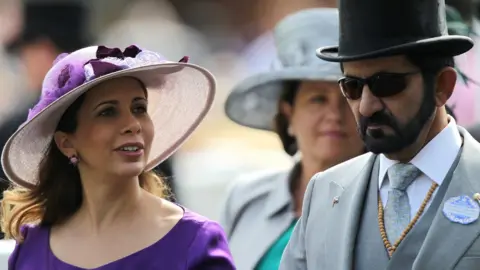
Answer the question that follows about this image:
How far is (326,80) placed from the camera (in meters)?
4.02

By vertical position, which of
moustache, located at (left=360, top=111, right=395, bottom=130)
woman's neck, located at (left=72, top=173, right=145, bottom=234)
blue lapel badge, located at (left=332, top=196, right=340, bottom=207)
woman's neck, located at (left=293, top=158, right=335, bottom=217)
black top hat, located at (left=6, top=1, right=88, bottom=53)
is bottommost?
woman's neck, located at (left=293, top=158, right=335, bottom=217)

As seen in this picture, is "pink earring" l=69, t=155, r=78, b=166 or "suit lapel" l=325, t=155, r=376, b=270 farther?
"pink earring" l=69, t=155, r=78, b=166

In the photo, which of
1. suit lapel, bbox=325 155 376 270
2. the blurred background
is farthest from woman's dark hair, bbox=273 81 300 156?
suit lapel, bbox=325 155 376 270

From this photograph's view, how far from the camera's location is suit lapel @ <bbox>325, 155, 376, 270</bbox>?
265cm

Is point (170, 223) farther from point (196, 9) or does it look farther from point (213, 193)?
point (196, 9)

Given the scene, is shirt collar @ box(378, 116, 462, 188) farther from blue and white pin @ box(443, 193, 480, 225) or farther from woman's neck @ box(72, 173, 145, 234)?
woman's neck @ box(72, 173, 145, 234)

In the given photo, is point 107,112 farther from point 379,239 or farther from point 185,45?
point 185,45

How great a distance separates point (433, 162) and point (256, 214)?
166cm

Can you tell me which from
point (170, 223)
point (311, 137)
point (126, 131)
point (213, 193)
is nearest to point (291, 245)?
point (170, 223)

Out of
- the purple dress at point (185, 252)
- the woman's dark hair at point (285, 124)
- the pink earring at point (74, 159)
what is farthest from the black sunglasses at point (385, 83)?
the woman's dark hair at point (285, 124)

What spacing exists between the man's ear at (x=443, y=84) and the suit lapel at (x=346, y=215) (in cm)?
28

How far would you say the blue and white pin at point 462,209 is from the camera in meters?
2.52

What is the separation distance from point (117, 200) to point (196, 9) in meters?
3.50

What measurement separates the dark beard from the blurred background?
8.30ft
